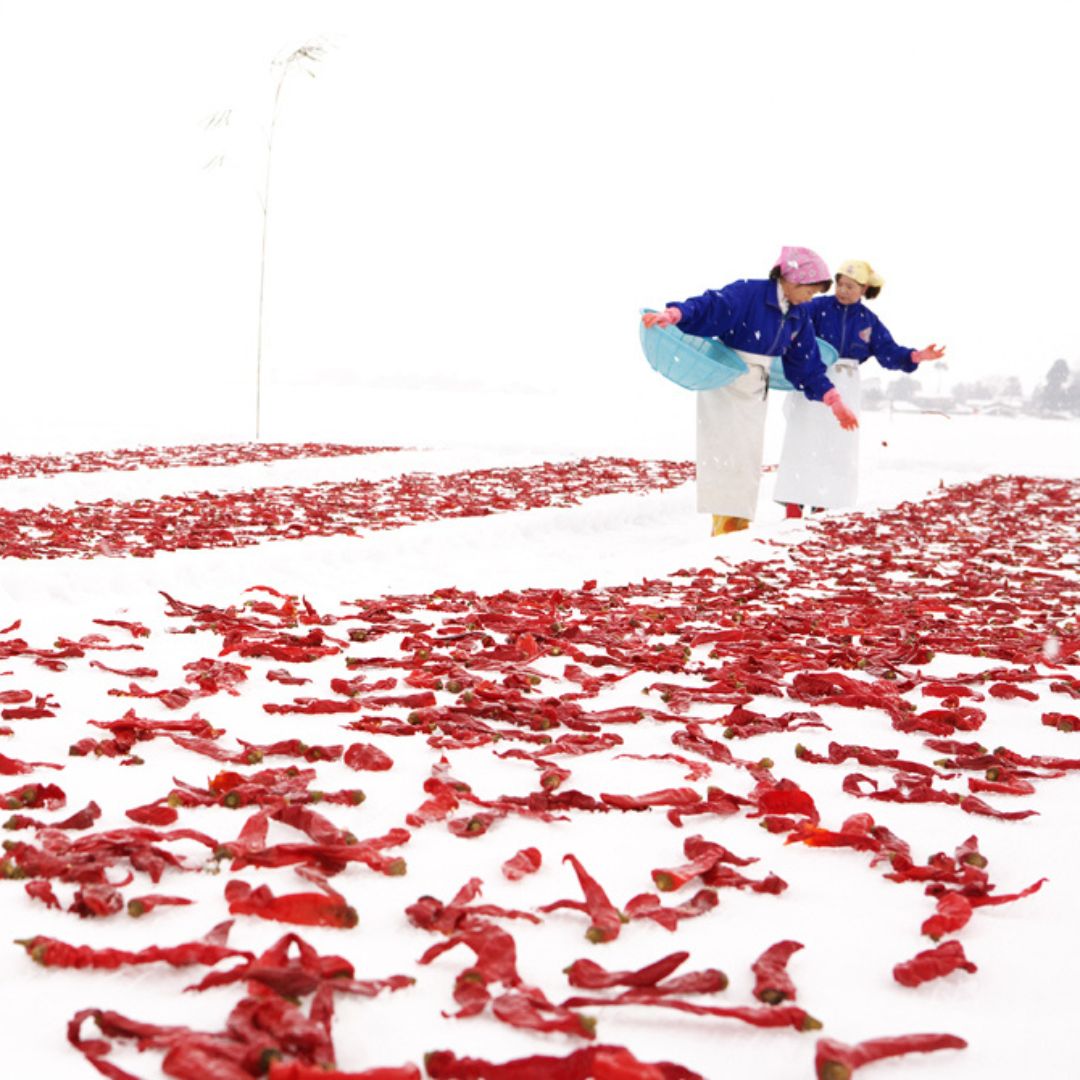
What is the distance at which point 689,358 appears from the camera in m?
9.40

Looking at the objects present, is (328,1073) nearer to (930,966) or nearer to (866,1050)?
(866,1050)

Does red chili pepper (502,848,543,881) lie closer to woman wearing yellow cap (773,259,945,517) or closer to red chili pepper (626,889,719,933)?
red chili pepper (626,889,719,933)

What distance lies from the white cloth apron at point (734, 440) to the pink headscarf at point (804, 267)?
0.77m

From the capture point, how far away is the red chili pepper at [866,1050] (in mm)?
1737

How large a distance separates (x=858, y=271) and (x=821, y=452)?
174cm

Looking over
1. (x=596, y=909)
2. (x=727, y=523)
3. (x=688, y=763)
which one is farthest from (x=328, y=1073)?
(x=727, y=523)

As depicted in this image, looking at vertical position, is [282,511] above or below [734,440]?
below

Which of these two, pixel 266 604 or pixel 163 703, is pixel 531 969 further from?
pixel 266 604

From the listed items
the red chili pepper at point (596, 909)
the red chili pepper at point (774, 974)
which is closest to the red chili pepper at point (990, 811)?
the red chili pepper at point (774, 974)

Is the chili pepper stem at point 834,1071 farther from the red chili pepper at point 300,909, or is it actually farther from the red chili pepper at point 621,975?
the red chili pepper at point 300,909

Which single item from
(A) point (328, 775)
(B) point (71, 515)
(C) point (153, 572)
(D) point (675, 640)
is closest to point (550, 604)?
(D) point (675, 640)

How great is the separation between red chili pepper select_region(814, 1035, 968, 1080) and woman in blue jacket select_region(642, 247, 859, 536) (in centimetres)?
696

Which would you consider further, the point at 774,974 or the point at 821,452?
the point at 821,452

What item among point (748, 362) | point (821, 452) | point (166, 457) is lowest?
point (166, 457)
